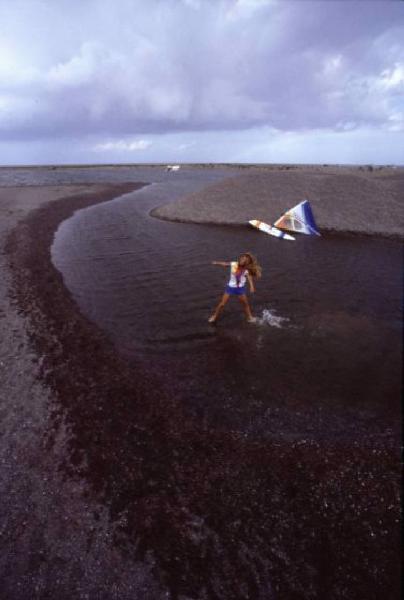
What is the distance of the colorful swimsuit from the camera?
11.9 m

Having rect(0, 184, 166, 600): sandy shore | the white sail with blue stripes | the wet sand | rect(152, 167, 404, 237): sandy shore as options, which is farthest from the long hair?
rect(152, 167, 404, 237): sandy shore

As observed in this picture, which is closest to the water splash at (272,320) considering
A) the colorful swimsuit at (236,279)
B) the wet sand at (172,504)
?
the colorful swimsuit at (236,279)

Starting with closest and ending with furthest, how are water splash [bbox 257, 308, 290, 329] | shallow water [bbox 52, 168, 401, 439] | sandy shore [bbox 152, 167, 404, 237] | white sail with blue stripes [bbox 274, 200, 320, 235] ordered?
shallow water [bbox 52, 168, 401, 439]
water splash [bbox 257, 308, 290, 329]
white sail with blue stripes [bbox 274, 200, 320, 235]
sandy shore [bbox 152, 167, 404, 237]

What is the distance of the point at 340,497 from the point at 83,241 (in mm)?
25450

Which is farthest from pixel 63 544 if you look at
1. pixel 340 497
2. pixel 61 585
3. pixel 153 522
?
pixel 340 497

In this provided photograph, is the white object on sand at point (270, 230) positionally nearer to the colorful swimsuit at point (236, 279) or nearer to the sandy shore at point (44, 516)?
the colorful swimsuit at point (236, 279)

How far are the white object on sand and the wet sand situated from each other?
20.3m

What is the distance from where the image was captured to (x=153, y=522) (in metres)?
6.04

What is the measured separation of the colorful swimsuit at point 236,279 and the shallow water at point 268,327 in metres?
1.35

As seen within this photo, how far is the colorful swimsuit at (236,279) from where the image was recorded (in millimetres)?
11938

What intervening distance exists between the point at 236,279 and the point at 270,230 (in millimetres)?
16852

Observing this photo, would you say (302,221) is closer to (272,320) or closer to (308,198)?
(308,198)

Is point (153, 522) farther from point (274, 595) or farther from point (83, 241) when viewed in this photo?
point (83, 241)

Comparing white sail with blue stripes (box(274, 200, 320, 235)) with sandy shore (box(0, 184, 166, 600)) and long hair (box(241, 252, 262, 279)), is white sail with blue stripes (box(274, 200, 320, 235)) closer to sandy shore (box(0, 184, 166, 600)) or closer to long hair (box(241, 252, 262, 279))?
long hair (box(241, 252, 262, 279))
